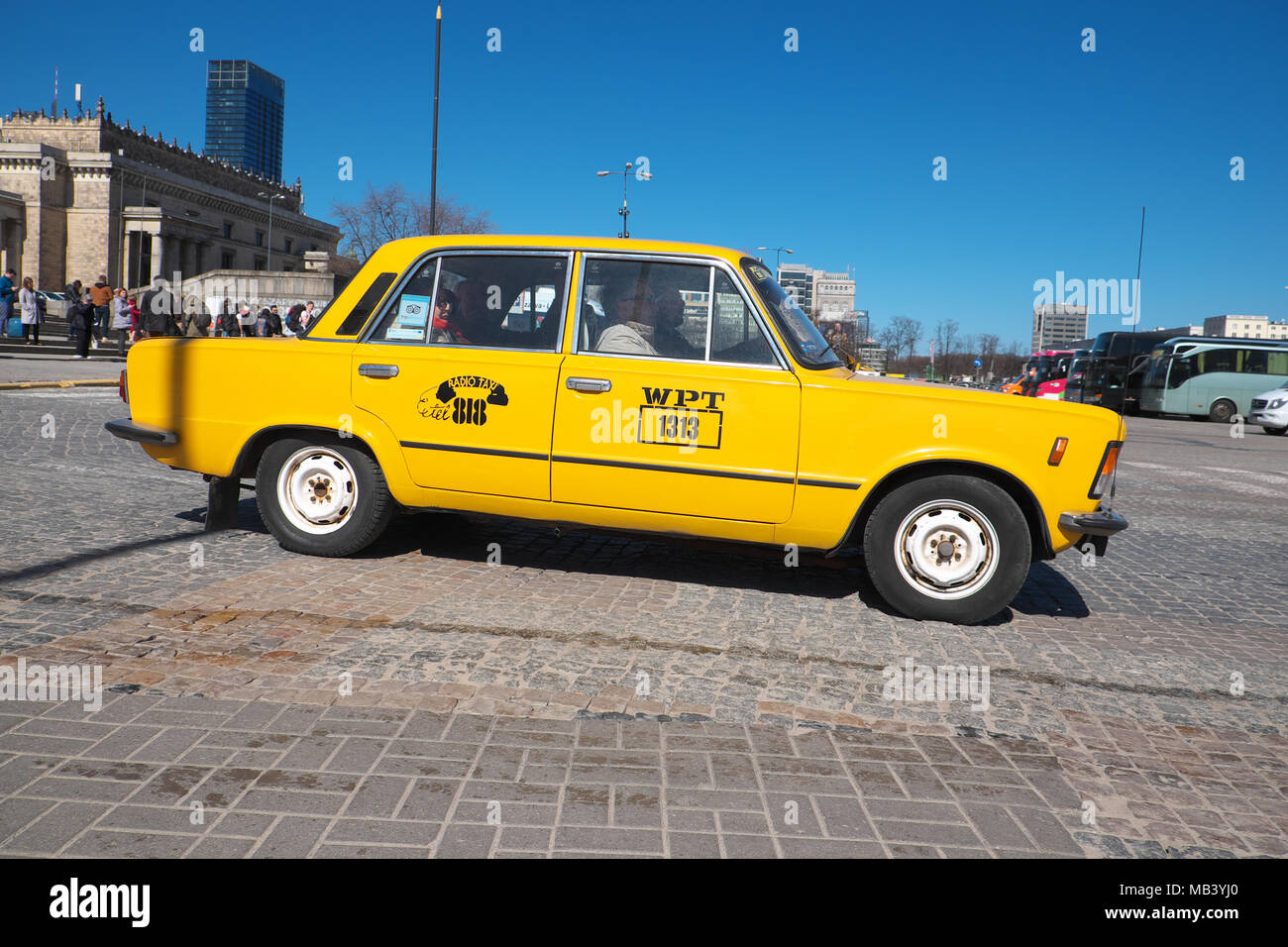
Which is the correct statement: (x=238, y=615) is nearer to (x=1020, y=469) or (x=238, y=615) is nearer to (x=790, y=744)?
(x=790, y=744)

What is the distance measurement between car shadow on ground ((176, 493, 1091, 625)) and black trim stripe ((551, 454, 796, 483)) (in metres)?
0.40

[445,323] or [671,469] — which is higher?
[445,323]

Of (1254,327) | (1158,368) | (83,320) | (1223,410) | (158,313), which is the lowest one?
(1223,410)

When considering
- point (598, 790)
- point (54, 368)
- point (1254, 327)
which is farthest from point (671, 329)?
point (1254, 327)

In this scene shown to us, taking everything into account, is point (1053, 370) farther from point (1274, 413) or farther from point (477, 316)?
point (477, 316)

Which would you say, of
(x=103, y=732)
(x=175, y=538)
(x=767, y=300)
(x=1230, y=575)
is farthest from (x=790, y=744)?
(x=1230, y=575)

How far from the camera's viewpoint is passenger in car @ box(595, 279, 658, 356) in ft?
17.1

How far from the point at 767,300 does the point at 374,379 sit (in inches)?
87.1

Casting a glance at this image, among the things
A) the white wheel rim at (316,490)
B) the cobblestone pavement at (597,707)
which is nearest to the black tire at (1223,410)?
the cobblestone pavement at (597,707)

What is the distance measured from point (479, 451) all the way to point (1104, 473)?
3231 mm

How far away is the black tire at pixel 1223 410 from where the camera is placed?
116 ft

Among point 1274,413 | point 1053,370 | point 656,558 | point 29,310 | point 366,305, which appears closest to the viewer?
→ point 366,305

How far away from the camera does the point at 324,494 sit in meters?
5.71
